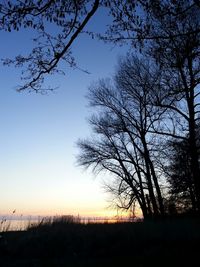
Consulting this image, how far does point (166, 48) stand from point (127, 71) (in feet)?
56.1

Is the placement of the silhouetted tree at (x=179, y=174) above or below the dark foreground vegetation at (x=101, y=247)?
above

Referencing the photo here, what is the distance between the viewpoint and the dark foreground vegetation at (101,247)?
10.3m

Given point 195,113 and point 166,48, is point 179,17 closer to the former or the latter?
point 166,48

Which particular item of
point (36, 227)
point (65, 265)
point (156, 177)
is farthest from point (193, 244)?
point (156, 177)

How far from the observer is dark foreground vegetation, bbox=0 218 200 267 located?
33.9 feet

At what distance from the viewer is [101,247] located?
1301cm

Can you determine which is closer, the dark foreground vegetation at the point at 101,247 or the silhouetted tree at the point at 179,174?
the dark foreground vegetation at the point at 101,247

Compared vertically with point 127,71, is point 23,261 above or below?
below

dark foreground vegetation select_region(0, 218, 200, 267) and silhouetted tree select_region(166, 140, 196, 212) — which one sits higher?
silhouetted tree select_region(166, 140, 196, 212)

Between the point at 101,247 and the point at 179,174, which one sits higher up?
the point at 179,174

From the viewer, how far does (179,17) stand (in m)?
7.52

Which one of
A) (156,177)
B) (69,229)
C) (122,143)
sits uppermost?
(122,143)

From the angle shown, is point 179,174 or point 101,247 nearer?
point 101,247

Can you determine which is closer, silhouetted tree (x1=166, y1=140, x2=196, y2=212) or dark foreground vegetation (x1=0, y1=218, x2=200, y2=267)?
dark foreground vegetation (x1=0, y1=218, x2=200, y2=267)
